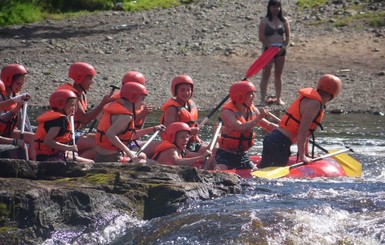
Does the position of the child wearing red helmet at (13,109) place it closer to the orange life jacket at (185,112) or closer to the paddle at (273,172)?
the orange life jacket at (185,112)

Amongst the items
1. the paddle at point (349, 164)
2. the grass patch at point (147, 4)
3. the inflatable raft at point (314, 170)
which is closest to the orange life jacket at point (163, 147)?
the inflatable raft at point (314, 170)

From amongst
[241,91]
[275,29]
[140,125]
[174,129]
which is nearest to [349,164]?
[241,91]

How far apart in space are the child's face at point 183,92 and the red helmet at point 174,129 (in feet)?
2.67

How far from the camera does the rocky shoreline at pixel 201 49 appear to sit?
20.6m

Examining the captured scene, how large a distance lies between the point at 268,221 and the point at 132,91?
3652 mm

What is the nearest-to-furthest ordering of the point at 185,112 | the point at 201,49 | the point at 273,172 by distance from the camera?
the point at 273,172 → the point at 185,112 → the point at 201,49

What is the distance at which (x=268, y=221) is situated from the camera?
30.3 feet

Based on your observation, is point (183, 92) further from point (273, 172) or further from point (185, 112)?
point (273, 172)

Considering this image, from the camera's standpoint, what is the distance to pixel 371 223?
30.8ft

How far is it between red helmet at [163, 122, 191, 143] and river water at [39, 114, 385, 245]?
59.1 inches

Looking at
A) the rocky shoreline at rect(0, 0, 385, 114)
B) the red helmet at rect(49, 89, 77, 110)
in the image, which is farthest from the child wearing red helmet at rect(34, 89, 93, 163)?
the rocky shoreline at rect(0, 0, 385, 114)

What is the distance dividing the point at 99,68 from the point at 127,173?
11.6 metres

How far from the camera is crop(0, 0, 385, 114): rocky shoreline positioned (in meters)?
20.6

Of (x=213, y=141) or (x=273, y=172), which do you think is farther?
(x=213, y=141)
